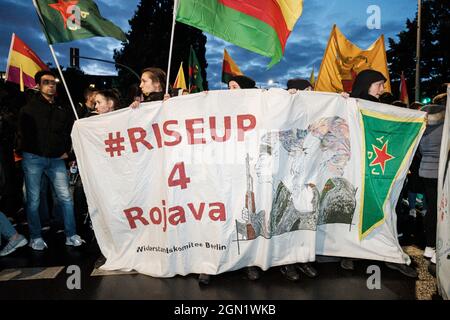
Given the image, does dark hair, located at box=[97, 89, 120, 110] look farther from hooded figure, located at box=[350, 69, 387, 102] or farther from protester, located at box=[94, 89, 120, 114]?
hooded figure, located at box=[350, 69, 387, 102]

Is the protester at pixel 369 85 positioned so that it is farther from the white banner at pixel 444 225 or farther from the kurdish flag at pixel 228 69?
the kurdish flag at pixel 228 69

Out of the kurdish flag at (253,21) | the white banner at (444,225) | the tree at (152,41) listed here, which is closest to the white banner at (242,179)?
the white banner at (444,225)

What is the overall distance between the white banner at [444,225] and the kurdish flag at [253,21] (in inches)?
74.3

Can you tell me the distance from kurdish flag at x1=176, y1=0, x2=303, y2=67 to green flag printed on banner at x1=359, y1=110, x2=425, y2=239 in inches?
51.4

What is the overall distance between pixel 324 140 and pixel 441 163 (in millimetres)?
1049

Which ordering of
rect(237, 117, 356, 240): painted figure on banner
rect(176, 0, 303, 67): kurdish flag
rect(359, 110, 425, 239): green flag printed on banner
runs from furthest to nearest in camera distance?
1. rect(176, 0, 303, 67): kurdish flag
2. rect(359, 110, 425, 239): green flag printed on banner
3. rect(237, 117, 356, 240): painted figure on banner

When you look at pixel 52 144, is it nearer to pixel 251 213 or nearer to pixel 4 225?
pixel 4 225

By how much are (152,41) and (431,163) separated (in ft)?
94.8

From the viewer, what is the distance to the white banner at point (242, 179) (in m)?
3.29

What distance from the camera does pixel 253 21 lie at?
3752 millimetres

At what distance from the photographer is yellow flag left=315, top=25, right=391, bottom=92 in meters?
6.86

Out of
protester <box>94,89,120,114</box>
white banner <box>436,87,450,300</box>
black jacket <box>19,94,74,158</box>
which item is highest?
protester <box>94,89,120,114</box>

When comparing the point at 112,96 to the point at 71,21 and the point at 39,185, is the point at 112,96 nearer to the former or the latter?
the point at 71,21

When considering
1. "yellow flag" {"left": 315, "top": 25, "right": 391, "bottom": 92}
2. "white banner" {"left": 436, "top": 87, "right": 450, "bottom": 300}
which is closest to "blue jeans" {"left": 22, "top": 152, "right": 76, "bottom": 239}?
"white banner" {"left": 436, "top": 87, "right": 450, "bottom": 300}
